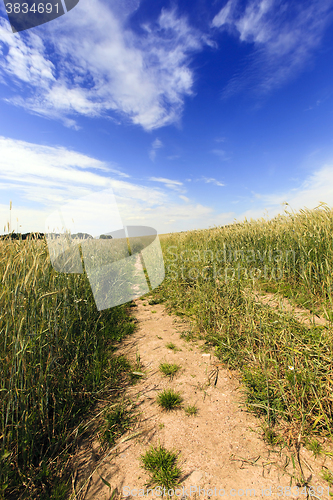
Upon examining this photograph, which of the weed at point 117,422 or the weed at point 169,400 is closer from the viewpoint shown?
the weed at point 117,422

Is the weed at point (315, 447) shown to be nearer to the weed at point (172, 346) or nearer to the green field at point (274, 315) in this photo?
the green field at point (274, 315)

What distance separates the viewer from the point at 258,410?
212 centimetres

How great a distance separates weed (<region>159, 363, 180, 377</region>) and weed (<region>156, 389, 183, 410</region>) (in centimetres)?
39

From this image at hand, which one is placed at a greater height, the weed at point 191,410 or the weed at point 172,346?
the weed at point 172,346

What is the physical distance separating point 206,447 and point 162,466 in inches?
16.0

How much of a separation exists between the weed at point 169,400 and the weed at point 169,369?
1.29ft

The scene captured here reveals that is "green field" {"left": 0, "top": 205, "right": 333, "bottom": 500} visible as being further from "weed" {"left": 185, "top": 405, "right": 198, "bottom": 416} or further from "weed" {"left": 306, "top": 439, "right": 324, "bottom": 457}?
"weed" {"left": 185, "top": 405, "right": 198, "bottom": 416}

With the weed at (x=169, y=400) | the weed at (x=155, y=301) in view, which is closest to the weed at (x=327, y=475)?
the weed at (x=169, y=400)

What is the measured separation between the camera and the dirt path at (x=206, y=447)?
155 cm

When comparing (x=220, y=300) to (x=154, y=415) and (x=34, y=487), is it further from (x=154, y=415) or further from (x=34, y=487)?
(x=34, y=487)

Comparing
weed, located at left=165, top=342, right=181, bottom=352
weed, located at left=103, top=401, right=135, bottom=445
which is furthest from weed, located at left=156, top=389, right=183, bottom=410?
weed, located at left=165, top=342, right=181, bottom=352

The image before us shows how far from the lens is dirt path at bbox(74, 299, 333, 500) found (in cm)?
155

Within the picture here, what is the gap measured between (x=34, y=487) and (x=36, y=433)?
31cm

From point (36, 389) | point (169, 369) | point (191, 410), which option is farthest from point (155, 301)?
point (36, 389)
